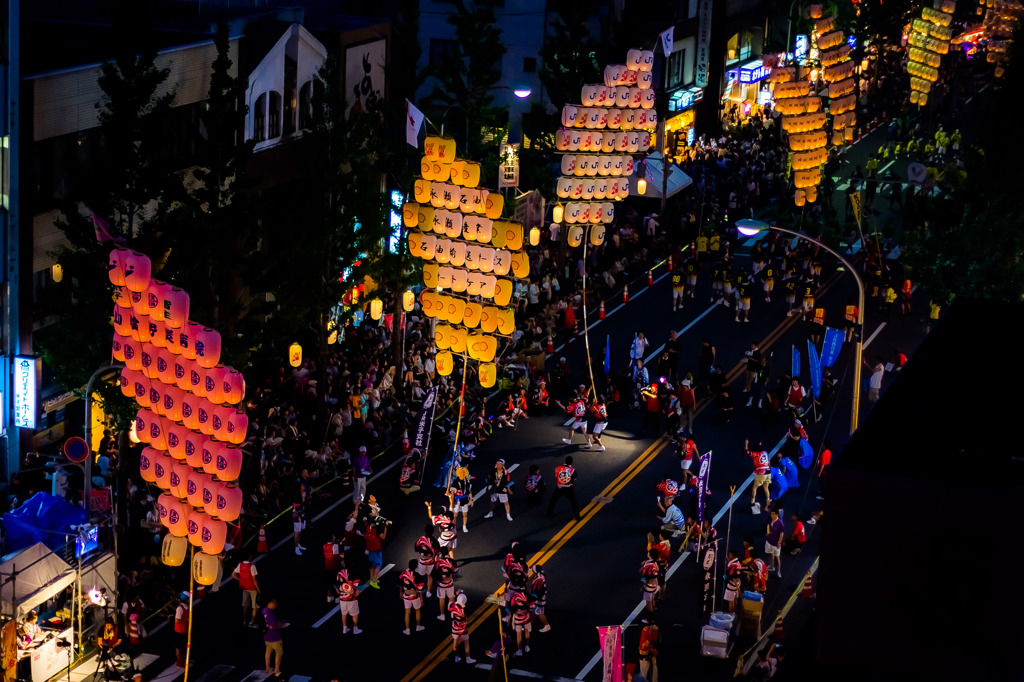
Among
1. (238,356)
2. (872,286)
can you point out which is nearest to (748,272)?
(872,286)

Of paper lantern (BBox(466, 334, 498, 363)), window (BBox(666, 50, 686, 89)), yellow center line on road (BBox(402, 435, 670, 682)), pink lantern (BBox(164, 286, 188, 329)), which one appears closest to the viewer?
pink lantern (BBox(164, 286, 188, 329))

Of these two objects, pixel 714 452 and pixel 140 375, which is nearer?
pixel 140 375

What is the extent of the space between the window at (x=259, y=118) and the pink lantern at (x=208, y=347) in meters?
17.4

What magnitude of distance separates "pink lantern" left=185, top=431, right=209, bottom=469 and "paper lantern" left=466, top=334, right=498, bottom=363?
11692mm

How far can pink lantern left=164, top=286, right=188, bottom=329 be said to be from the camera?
28.3 meters

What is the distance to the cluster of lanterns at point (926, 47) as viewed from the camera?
68.8 metres

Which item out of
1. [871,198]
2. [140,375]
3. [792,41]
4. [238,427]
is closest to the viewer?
[238,427]

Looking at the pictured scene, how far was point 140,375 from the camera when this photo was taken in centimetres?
2928

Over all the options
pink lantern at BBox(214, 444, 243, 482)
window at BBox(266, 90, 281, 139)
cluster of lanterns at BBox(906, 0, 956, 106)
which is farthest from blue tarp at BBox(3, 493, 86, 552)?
cluster of lanterns at BBox(906, 0, 956, 106)

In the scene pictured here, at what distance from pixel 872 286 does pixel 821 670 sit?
123 feet

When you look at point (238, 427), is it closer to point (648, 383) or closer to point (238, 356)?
point (238, 356)

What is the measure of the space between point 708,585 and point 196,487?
10.5 metres

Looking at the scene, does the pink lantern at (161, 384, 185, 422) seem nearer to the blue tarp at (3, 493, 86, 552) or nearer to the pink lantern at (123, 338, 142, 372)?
the pink lantern at (123, 338, 142, 372)

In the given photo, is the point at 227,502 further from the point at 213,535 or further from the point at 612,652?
the point at 612,652
